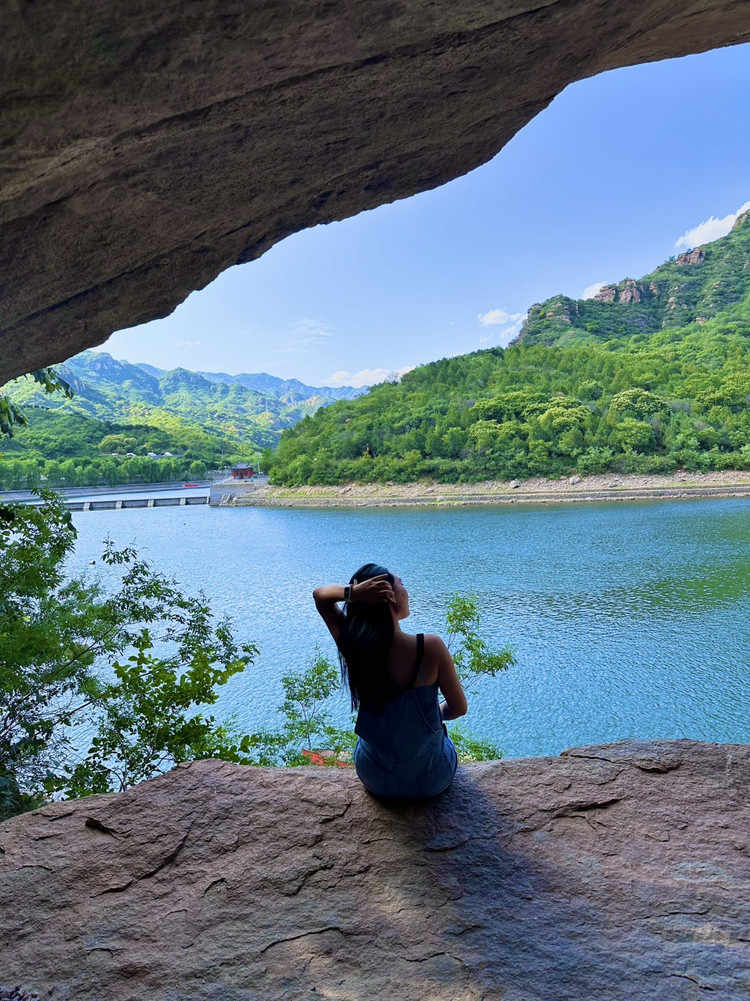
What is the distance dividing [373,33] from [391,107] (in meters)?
0.55

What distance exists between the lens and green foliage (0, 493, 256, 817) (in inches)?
150

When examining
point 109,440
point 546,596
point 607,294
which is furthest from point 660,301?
point 546,596

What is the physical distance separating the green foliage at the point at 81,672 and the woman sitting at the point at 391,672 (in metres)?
1.99

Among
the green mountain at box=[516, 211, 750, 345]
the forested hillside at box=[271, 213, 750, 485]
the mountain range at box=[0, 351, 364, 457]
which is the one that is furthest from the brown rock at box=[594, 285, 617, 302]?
the mountain range at box=[0, 351, 364, 457]

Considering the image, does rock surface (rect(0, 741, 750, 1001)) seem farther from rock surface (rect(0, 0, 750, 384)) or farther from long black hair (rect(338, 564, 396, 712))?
rock surface (rect(0, 0, 750, 384))

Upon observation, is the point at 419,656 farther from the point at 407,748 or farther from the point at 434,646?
the point at 407,748

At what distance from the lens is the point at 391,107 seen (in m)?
2.28

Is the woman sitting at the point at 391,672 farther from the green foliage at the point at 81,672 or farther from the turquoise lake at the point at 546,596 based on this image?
the turquoise lake at the point at 546,596

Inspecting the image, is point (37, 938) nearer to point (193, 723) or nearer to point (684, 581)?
point (193, 723)

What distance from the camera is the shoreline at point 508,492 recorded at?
Answer: 109ft

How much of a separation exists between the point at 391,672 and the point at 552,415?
1681 inches

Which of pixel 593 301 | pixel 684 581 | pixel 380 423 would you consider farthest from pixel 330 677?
pixel 593 301

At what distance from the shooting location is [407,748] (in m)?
1.90

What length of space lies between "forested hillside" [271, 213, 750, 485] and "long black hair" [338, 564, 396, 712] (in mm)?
37314
